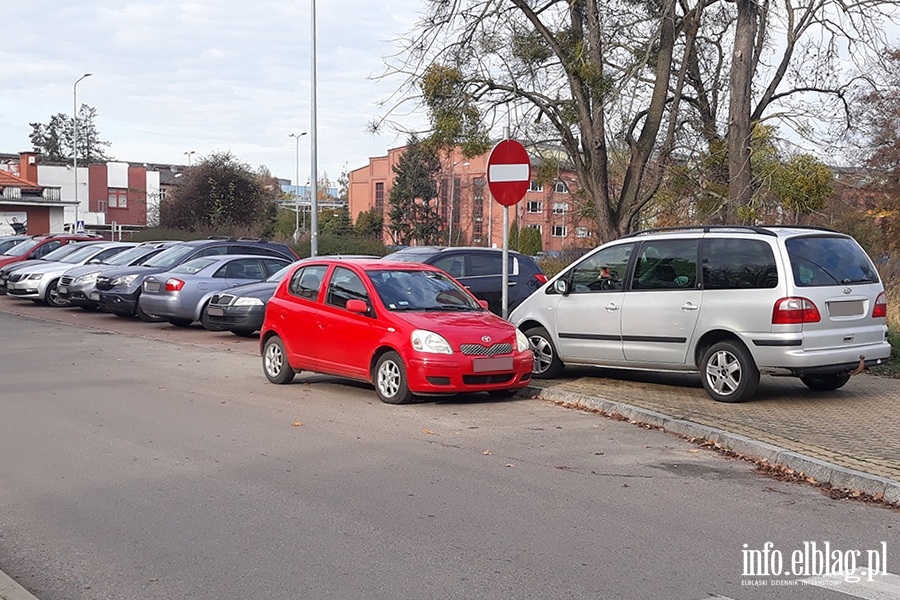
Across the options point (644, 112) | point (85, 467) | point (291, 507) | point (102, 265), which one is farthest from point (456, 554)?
point (102, 265)

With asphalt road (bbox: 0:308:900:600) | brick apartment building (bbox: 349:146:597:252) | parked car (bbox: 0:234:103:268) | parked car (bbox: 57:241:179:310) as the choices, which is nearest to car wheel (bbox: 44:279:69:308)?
parked car (bbox: 57:241:179:310)

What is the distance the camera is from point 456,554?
5418 mm

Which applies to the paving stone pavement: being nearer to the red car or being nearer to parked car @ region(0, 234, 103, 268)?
the red car

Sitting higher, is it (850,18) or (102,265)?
(850,18)

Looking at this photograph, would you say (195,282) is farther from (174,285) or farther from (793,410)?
(793,410)

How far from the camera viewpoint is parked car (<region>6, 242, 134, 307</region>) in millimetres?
25312

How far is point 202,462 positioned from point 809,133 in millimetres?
13533

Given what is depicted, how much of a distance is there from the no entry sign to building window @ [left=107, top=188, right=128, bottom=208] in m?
81.6

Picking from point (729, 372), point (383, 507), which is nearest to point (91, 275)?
point (729, 372)

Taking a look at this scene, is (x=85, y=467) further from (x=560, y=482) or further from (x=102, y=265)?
(x=102, y=265)

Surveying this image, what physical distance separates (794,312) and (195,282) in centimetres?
1306

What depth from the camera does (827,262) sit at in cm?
1014

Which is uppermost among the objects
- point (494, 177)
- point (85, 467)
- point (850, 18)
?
point (850, 18)

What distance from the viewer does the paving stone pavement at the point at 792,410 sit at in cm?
780
